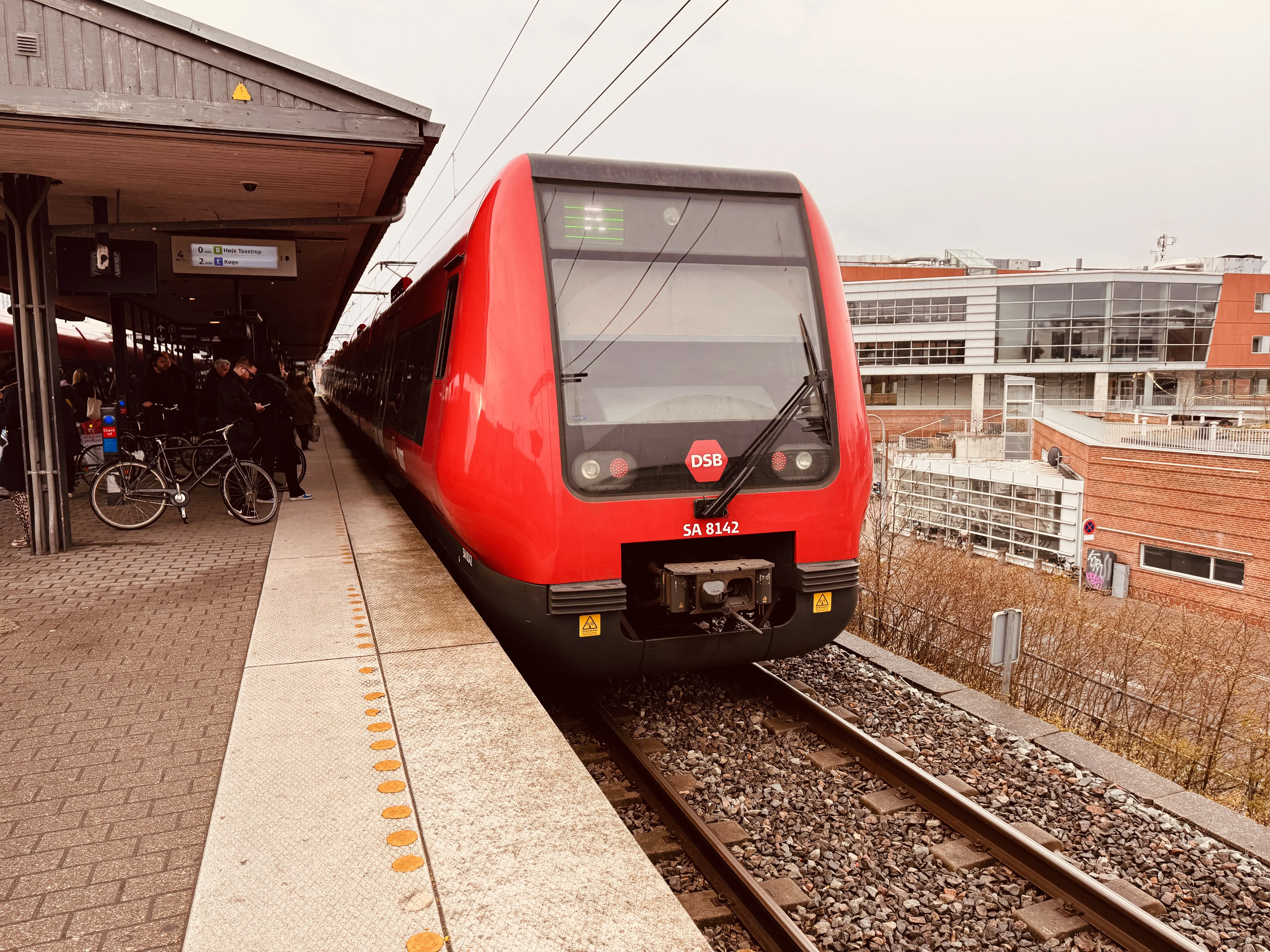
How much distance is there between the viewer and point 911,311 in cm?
5491

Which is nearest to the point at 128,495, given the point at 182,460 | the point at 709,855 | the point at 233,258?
the point at 182,460

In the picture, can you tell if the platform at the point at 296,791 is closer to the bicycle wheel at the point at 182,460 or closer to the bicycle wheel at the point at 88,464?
the bicycle wheel at the point at 182,460

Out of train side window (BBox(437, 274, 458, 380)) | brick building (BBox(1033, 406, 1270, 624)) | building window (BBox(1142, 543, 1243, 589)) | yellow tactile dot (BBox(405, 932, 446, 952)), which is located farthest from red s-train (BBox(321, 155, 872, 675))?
building window (BBox(1142, 543, 1243, 589))

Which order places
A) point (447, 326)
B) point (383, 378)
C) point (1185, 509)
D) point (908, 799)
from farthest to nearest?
1. point (1185, 509)
2. point (383, 378)
3. point (447, 326)
4. point (908, 799)

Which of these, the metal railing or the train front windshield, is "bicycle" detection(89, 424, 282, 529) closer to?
the train front windshield

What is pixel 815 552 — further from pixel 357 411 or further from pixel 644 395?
pixel 357 411

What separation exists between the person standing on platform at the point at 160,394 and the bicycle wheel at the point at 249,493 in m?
3.57

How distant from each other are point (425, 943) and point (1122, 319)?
178ft

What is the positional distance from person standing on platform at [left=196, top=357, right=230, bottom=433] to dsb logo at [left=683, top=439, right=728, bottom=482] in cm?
892

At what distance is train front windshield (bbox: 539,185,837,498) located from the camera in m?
4.72

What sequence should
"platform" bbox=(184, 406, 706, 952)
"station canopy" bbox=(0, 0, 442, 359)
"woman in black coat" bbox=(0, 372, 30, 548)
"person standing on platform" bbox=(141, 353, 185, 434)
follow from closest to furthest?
"platform" bbox=(184, 406, 706, 952)
"station canopy" bbox=(0, 0, 442, 359)
"woman in black coat" bbox=(0, 372, 30, 548)
"person standing on platform" bbox=(141, 353, 185, 434)

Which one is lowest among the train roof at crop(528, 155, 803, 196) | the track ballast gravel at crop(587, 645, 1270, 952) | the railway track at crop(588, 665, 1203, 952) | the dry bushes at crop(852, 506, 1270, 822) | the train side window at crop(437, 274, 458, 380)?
the dry bushes at crop(852, 506, 1270, 822)

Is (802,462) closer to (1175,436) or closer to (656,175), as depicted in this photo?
(656,175)

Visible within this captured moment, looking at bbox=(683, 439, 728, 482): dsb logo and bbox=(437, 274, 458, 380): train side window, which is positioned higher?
bbox=(437, 274, 458, 380): train side window
